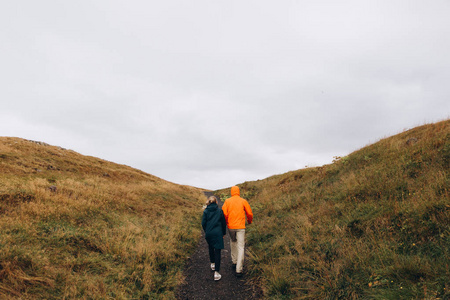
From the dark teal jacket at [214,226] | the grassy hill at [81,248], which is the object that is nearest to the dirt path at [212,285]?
the grassy hill at [81,248]

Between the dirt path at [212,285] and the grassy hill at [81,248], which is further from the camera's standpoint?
the dirt path at [212,285]

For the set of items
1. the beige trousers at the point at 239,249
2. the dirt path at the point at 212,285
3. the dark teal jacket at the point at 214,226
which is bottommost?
the dirt path at the point at 212,285

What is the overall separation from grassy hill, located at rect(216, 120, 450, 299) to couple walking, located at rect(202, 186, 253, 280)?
2.04 ft

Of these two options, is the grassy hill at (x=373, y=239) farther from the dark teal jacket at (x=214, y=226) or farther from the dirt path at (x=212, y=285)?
the dark teal jacket at (x=214, y=226)

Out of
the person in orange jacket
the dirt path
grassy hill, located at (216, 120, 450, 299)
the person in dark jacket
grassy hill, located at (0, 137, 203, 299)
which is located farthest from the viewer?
the person in orange jacket

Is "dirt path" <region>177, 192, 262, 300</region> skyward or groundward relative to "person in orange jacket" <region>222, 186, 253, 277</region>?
groundward

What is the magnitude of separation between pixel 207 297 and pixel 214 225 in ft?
5.86

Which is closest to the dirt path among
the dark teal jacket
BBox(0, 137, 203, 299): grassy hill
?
BBox(0, 137, 203, 299): grassy hill

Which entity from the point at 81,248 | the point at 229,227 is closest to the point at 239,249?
the point at 229,227

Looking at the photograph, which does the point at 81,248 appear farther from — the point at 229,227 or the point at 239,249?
the point at 239,249

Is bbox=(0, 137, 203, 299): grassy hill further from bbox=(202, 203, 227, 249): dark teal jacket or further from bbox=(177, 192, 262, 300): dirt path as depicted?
bbox=(202, 203, 227, 249): dark teal jacket

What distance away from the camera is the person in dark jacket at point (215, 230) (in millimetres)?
5984

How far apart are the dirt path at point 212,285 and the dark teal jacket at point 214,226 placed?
1.01 metres

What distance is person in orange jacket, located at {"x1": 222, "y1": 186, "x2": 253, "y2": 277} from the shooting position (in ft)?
20.1
